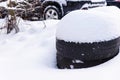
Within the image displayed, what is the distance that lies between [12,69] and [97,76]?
55.6 inches

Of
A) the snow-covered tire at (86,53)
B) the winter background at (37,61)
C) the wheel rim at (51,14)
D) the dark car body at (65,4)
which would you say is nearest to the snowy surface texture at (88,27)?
the snow-covered tire at (86,53)

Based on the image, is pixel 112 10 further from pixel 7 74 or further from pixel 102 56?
pixel 7 74

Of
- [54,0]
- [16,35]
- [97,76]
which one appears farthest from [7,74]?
[54,0]

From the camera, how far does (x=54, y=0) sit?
1083 cm

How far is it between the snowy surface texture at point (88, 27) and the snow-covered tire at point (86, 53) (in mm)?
77

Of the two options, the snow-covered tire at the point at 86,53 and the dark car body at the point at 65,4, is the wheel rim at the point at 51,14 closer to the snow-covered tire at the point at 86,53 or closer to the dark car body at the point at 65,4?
the dark car body at the point at 65,4

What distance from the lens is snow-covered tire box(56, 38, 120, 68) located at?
16.1 feet

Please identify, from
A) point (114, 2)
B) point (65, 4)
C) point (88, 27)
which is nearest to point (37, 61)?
point (88, 27)

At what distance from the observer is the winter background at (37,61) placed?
4656 millimetres

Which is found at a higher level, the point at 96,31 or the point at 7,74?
the point at 96,31

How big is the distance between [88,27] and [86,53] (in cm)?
41

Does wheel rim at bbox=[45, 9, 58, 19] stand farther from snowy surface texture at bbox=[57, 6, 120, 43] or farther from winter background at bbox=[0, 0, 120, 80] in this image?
snowy surface texture at bbox=[57, 6, 120, 43]

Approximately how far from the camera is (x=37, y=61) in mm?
5438

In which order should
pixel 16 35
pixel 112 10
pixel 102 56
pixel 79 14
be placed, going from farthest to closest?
pixel 16 35 < pixel 112 10 < pixel 79 14 < pixel 102 56
